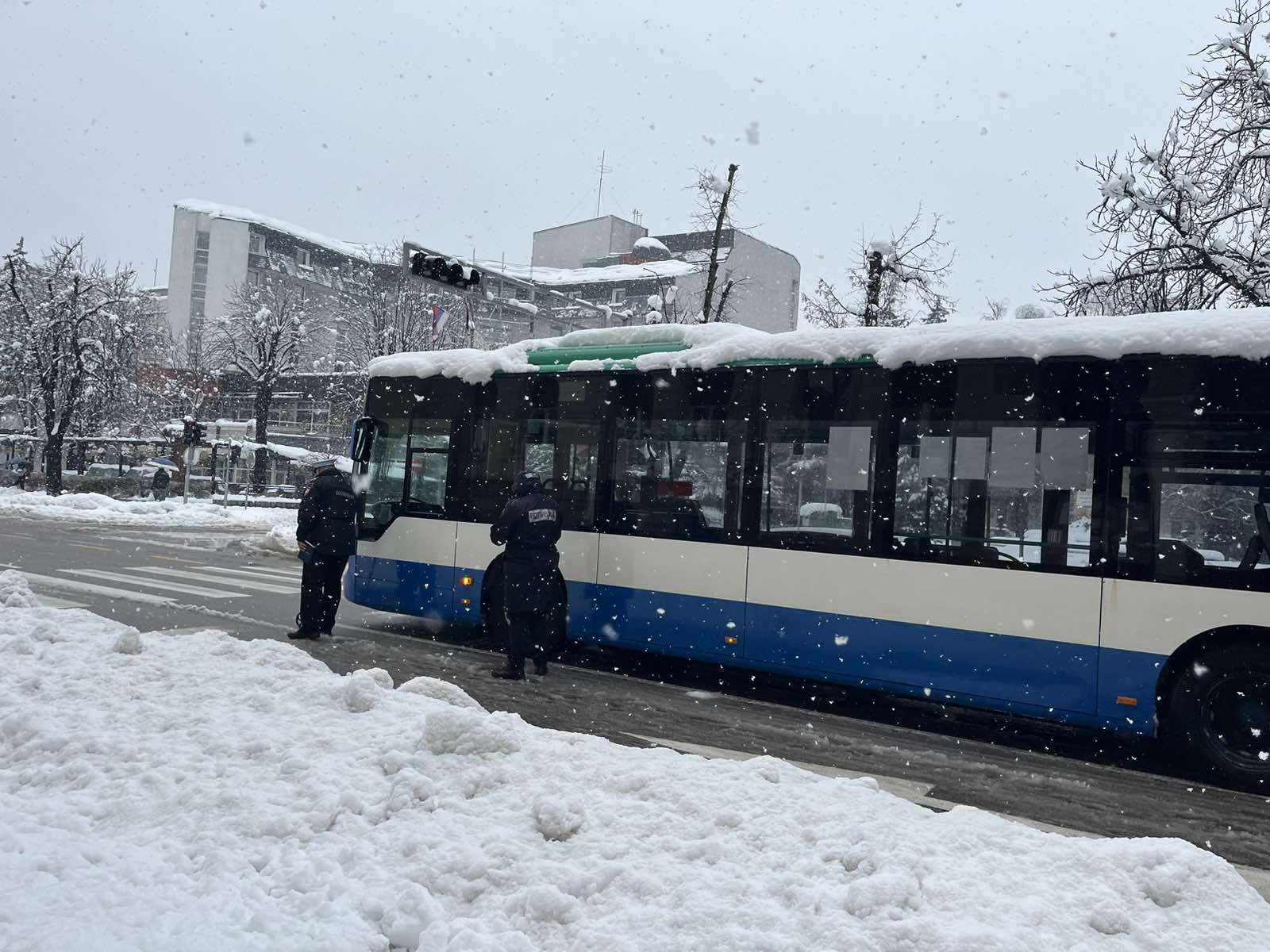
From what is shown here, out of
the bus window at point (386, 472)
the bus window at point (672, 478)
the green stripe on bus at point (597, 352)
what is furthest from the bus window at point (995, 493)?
the bus window at point (386, 472)

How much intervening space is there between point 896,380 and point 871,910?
502 centimetres

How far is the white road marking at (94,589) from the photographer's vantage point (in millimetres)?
11993

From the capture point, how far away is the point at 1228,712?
6.47 metres

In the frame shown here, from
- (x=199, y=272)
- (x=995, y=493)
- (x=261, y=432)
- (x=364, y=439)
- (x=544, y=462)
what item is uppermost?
(x=199, y=272)

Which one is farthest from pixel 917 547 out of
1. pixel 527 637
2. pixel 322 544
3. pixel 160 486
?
pixel 160 486

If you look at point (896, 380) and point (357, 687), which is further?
point (896, 380)

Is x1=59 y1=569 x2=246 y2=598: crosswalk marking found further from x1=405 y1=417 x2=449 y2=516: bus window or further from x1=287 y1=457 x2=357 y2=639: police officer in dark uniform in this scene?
x1=405 y1=417 x2=449 y2=516: bus window

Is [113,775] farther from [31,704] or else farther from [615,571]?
[615,571]

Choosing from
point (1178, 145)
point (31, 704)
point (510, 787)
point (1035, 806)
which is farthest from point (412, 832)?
point (1178, 145)

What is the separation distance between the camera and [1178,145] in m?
15.8

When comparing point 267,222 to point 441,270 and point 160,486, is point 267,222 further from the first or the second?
→ point 441,270

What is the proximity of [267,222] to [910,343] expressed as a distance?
97.8 metres

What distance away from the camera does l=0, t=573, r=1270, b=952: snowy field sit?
127 inches

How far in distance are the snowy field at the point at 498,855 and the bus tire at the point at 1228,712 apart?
9.35 ft
